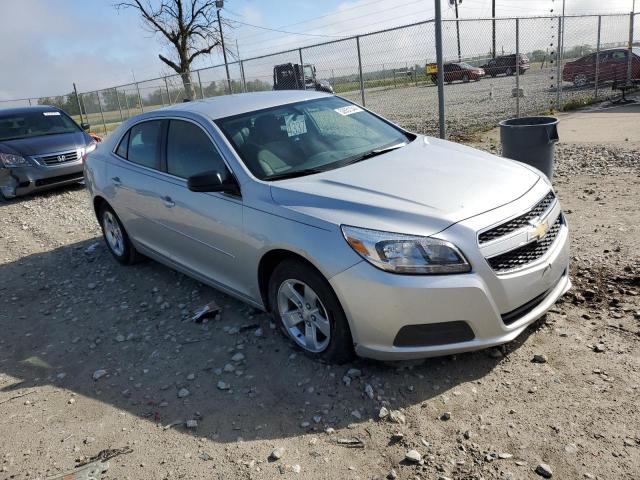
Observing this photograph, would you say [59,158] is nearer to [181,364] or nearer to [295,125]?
[295,125]

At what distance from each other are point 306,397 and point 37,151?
29.3ft

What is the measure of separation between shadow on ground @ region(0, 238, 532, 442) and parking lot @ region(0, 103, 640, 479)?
12 mm

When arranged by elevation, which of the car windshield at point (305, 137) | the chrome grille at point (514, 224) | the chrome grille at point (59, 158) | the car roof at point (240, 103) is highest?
the car roof at point (240, 103)

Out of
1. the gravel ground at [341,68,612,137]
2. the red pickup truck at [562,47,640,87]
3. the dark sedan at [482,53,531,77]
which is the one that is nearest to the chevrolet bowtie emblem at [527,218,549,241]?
the gravel ground at [341,68,612,137]

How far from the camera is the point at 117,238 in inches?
230

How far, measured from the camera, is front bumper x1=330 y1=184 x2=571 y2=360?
289 cm

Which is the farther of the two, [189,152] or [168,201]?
[168,201]

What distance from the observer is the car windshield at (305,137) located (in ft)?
12.7

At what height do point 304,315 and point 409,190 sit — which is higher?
point 409,190

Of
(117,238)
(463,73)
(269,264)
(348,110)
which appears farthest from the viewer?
(463,73)

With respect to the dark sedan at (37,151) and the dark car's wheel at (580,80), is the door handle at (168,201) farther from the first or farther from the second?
the dark car's wheel at (580,80)

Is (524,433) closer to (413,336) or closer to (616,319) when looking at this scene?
(413,336)

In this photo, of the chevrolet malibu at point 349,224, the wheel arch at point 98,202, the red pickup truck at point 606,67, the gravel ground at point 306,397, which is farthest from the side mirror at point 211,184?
the red pickup truck at point 606,67

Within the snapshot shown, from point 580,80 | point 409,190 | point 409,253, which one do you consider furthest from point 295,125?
point 580,80
